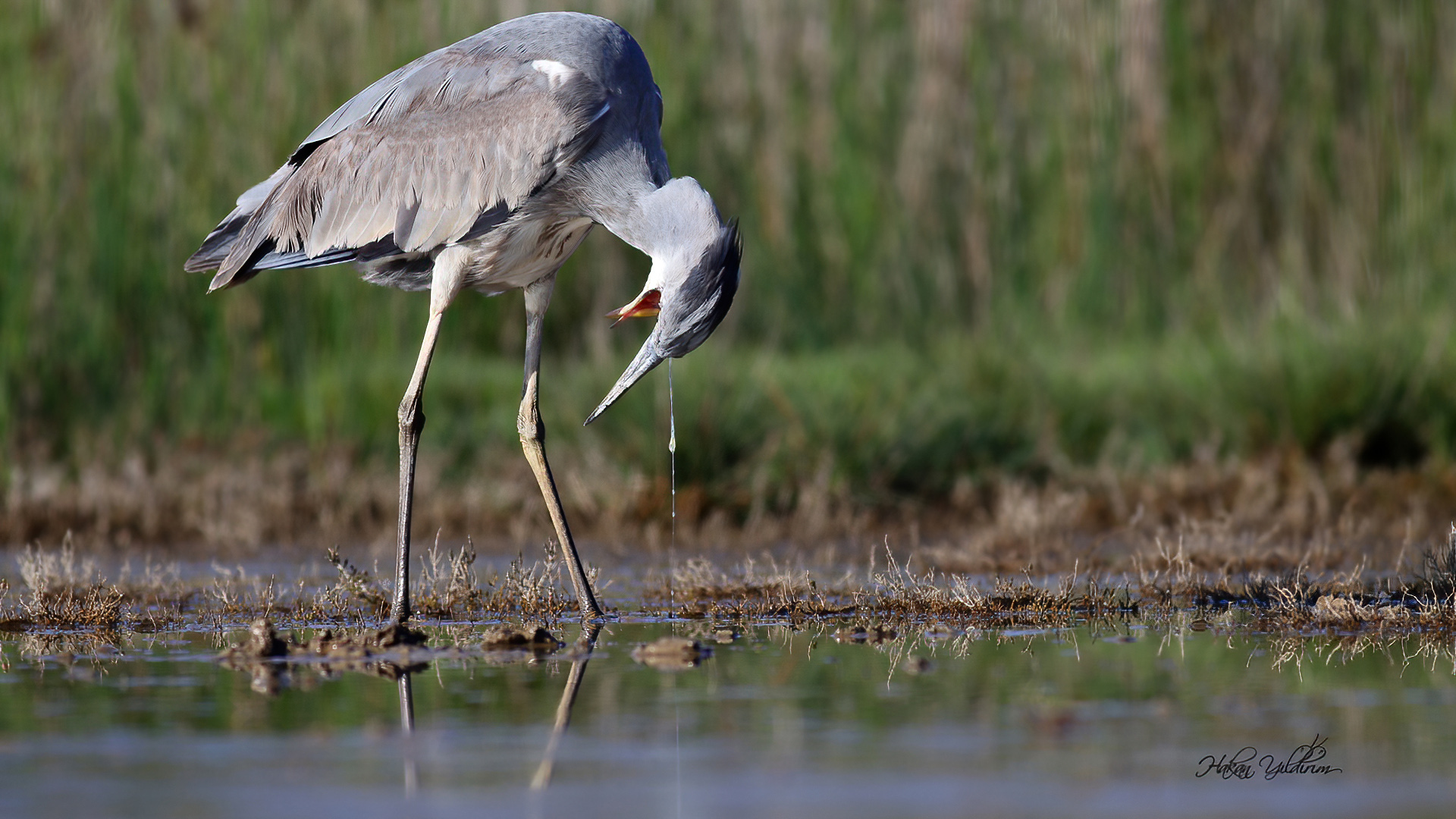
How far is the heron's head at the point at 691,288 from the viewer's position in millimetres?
5473

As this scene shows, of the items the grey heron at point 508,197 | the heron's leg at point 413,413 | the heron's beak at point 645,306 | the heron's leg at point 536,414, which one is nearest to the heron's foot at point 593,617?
the grey heron at point 508,197

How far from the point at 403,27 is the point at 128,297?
212 cm

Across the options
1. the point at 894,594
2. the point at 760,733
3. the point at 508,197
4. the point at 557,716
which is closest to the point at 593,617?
the point at 894,594

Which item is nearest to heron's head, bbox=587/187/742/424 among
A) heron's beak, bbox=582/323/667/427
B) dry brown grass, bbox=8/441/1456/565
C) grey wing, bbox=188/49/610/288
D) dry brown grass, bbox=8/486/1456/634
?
heron's beak, bbox=582/323/667/427

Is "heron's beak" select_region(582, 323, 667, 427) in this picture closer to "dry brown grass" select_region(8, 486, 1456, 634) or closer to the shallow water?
"dry brown grass" select_region(8, 486, 1456, 634)

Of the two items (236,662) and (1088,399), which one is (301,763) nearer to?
(236,662)

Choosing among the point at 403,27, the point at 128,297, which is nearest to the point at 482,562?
the point at 128,297

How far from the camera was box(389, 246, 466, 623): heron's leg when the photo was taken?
5.76m

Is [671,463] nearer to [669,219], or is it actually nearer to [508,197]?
[508,197]

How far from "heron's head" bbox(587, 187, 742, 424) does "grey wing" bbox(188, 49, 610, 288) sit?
0.64m

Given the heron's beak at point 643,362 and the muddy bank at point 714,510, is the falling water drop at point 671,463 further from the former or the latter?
the heron's beak at point 643,362

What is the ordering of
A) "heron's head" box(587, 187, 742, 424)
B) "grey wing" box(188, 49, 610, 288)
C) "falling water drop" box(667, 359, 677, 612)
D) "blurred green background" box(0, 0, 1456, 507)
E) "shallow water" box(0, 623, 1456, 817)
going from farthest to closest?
1. "blurred green background" box(0, 0, 1456, 507)
2. "falling water drop" box(667, 359, 677, 612)
3. "grey wing" box(188, 49, 610, 288)
4. "heron's head" box(587, 187, 742, 424)
5. "shallow water" box(0, 623, 1456, 817)
